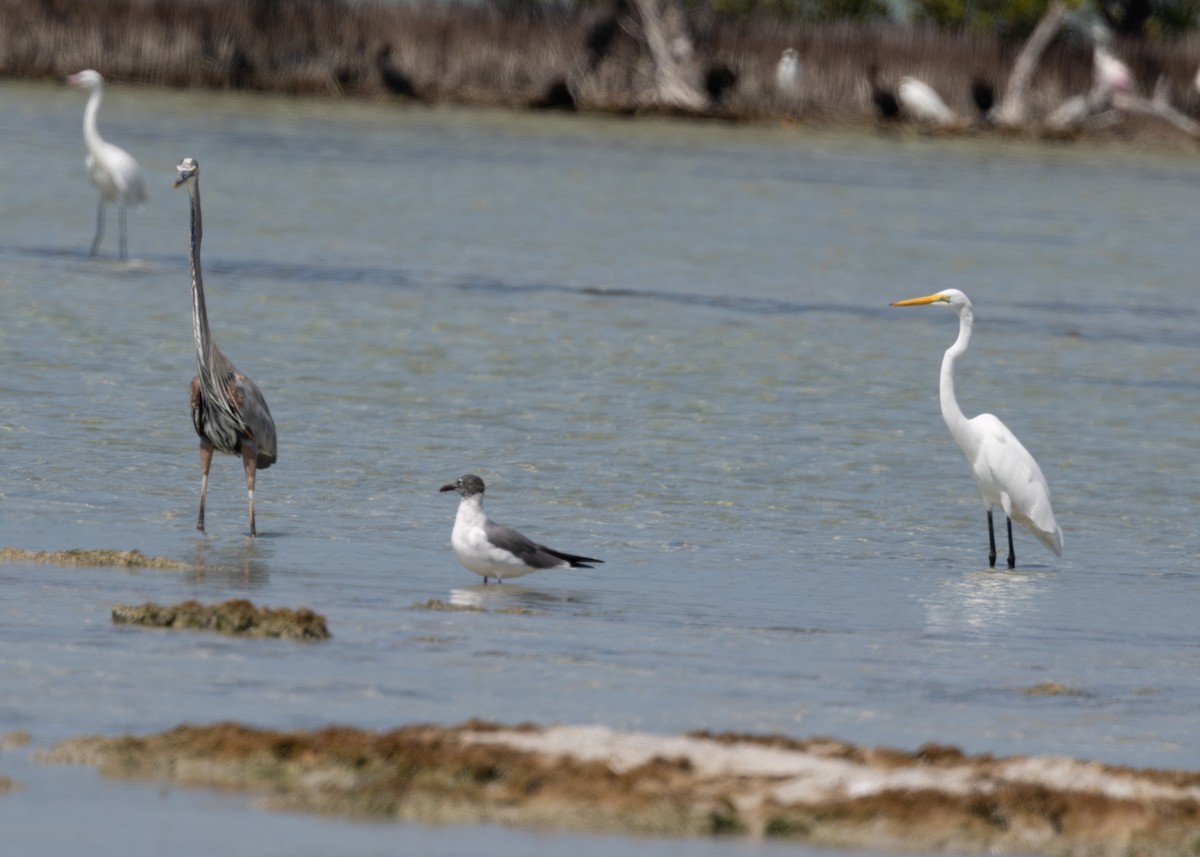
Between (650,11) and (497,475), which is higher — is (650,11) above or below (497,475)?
above

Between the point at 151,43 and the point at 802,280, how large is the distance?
77.8 feet

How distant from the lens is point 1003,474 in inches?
371

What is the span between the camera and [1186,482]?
11.5 meters

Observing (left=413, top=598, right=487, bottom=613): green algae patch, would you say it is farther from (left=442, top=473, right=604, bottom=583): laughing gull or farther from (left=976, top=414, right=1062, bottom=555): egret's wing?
(left=976, top=414, right=1062, bottom=555): egret's wing

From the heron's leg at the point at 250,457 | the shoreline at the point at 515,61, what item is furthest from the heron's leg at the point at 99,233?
the shoreline at the point at 515,61

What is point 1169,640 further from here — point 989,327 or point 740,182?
point 740,182

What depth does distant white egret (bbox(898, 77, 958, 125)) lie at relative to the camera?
3947 cm

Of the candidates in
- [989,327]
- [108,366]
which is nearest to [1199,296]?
[989,327]

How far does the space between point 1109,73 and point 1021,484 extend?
3171cm

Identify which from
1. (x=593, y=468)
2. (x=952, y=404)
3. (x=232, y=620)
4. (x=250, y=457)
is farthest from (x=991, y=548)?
(x=232, y=620)

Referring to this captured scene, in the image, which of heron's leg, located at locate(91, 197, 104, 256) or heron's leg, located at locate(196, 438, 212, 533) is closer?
heron's leg, located at locate(196, 438, 212, 533)

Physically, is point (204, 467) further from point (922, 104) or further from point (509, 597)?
point (922, 104)

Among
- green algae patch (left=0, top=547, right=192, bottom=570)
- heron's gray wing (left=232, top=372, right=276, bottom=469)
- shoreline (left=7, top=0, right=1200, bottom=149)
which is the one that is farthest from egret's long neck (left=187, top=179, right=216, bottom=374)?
shoreline (left=7, top=0, right=1200, bottom=149)

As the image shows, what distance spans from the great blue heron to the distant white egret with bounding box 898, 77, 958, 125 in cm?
3194
